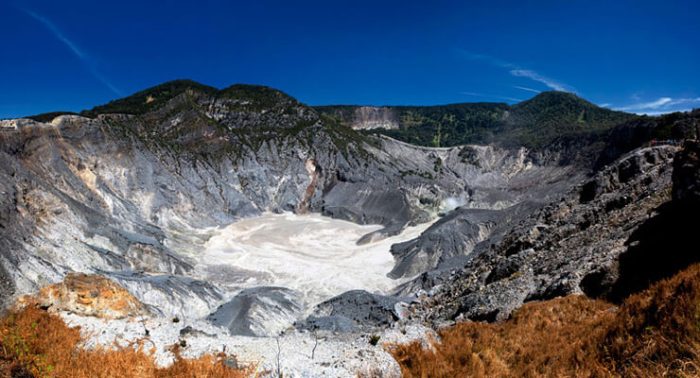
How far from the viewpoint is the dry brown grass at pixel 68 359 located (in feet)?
18.8

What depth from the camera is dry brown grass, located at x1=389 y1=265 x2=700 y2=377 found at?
4.67 m

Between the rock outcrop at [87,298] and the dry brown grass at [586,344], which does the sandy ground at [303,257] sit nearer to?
the rock outcrop at [87,298]

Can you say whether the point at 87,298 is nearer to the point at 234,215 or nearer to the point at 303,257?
the point at 303,257

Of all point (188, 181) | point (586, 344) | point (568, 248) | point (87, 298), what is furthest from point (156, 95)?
point (586, 344)

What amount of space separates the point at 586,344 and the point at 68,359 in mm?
8298

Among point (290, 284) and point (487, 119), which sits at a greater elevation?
point (487, 119)

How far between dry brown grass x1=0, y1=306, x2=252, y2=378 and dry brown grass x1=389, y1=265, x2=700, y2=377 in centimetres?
344

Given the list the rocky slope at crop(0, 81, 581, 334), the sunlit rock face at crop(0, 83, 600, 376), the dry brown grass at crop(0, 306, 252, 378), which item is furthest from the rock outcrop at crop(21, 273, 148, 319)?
the rocky slope at crop(0, 81, 581, 334)

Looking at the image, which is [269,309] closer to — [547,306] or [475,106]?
[547,306]

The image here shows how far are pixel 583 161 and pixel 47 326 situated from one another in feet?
323

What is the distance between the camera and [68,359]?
627 centimetres

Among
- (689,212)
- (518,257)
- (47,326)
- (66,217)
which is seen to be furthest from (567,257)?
(66,217)

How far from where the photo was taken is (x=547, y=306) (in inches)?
370

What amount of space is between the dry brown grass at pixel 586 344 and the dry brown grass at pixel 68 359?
11.3ft
